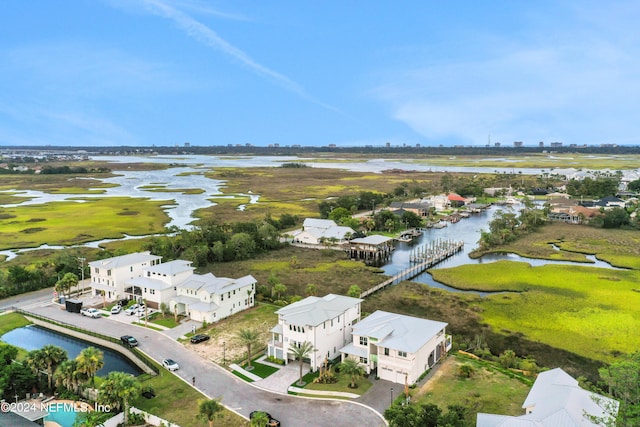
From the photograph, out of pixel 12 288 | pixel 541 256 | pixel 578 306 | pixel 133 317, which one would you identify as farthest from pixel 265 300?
pixel 541 256

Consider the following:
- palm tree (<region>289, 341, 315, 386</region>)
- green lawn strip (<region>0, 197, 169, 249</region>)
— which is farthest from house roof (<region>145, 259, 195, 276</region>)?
green lawn strip (<region>0, 197, 169, 249</region>)

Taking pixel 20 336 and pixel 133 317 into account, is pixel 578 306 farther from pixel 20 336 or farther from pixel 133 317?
pixel 20 336

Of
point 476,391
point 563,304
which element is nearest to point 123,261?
point 476,391

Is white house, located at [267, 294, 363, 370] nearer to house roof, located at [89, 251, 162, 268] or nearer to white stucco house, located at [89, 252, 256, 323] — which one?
white stucco house, located at [89, 252, 256, 323]

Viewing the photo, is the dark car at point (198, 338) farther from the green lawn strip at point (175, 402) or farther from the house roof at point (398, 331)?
the house roof at point (398, 331)

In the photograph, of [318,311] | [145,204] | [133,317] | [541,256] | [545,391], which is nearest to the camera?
[545,391]

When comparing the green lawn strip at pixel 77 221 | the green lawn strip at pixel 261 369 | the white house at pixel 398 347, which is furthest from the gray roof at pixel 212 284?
the green lawn strip at pixel 77 221

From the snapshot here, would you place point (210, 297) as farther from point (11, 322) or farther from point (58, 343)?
point (11, 322)
